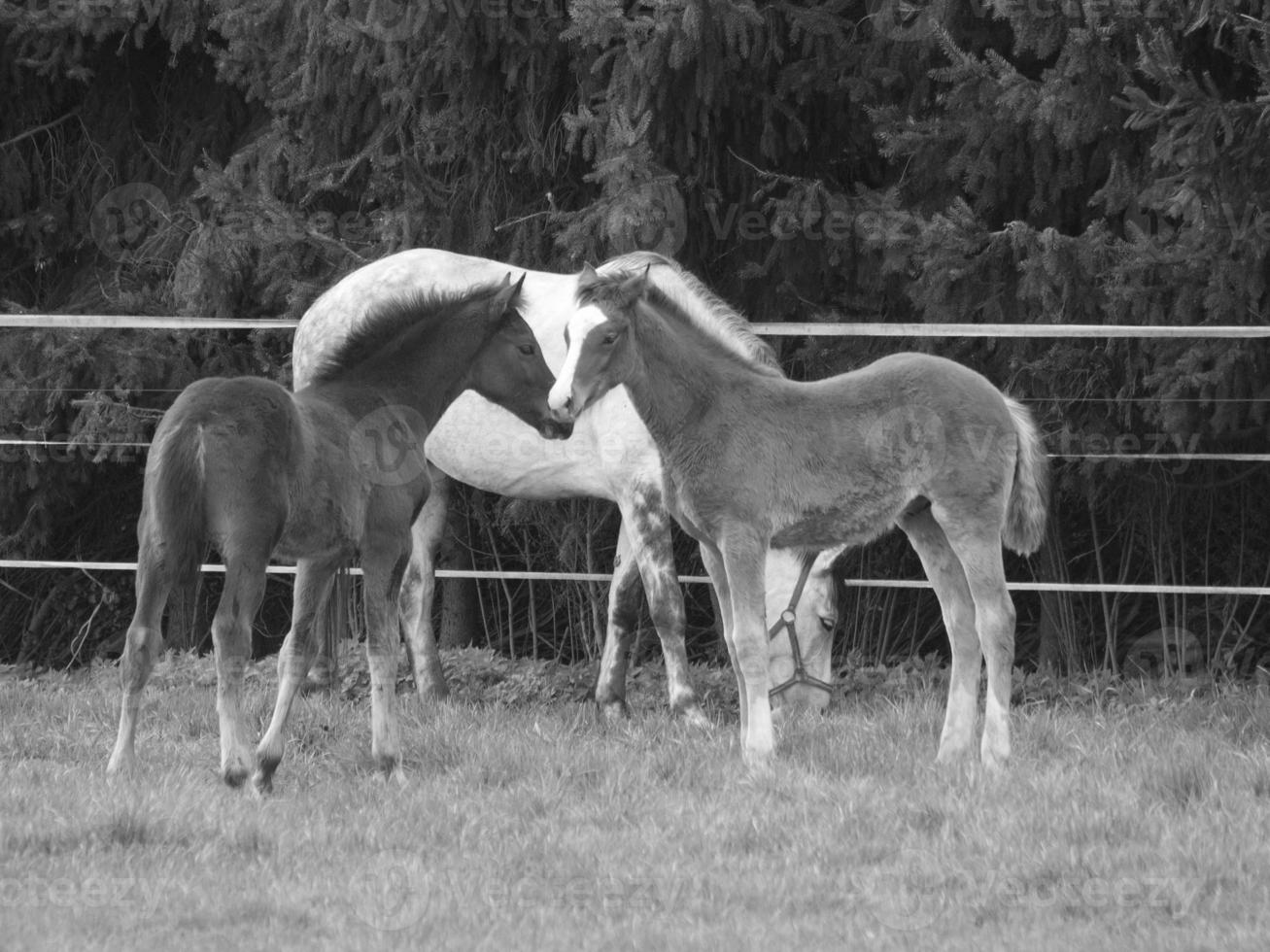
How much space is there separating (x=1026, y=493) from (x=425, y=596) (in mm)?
3740

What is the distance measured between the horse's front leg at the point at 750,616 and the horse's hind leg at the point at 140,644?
1.95 meters

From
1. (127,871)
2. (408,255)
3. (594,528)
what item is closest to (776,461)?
(127,871)

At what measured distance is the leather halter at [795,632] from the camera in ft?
23.2

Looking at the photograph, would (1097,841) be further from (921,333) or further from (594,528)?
(594,528)

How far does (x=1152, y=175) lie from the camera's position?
8.13 metres

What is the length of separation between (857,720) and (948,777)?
1268 mm

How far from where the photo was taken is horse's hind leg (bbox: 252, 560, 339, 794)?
536 centimetres

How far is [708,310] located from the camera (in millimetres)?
7020
